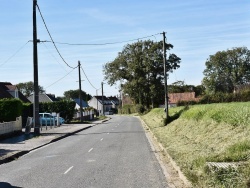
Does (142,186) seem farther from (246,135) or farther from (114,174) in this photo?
(246,135)

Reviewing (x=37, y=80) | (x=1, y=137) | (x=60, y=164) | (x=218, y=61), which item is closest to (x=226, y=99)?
(x=37, y=80)

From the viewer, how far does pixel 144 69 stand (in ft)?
284

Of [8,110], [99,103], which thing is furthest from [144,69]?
[99,103]

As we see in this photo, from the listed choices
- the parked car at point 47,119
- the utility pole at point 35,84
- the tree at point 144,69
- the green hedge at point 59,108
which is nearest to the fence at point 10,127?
the utility pole at point 35,84

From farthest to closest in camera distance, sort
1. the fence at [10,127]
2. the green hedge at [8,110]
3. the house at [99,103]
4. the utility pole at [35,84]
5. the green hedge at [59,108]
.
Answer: the house at [99,103], the green hedge at [59,108], the green hedge at [8,110], the utility pole at [35,84], the fence at [10,127]

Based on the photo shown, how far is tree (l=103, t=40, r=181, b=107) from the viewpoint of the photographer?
85.4 metres

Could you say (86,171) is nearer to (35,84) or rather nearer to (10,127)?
(35,84)

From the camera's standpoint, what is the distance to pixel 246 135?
13805 millimetres

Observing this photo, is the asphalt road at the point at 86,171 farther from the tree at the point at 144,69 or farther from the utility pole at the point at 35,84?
the tree at the point at 144,69

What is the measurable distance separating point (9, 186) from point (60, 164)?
14.0ft

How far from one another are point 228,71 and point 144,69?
31.5m

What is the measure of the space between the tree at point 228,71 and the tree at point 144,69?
73.8ft

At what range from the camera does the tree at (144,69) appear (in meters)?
85.4

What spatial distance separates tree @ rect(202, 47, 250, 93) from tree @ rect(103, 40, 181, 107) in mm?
22485
